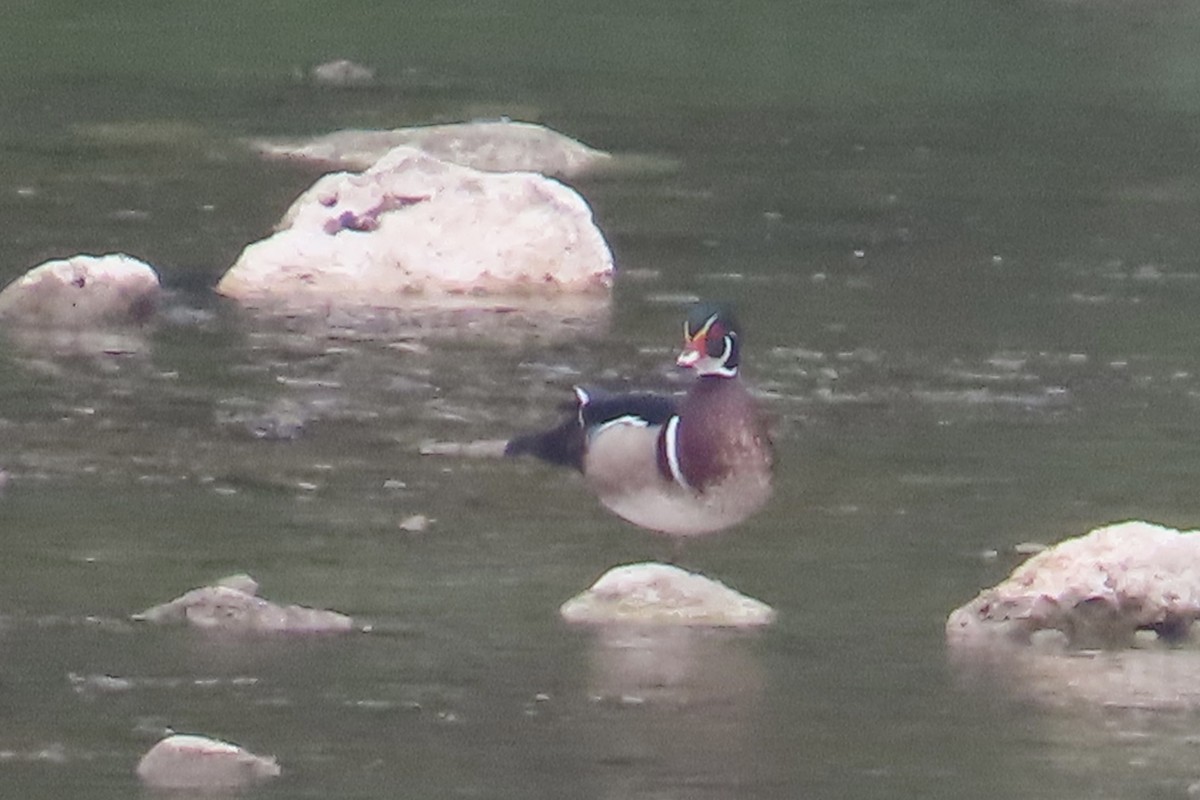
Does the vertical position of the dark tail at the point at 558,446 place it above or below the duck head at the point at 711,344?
below

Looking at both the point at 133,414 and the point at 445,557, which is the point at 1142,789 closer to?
the point at 445,557

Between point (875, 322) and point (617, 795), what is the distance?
7.24 m

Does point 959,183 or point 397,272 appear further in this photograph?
point 959,183

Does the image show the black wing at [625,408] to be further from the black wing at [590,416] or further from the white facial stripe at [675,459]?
the white facial stripe at [675,459]

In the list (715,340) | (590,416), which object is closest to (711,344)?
(715,340)

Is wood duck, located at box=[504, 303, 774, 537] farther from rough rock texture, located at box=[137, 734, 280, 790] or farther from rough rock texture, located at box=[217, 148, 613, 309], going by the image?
rough rock texture, located at box=[217, 148, 613, 309]

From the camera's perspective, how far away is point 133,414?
12.0m

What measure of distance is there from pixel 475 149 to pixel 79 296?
17.7ft

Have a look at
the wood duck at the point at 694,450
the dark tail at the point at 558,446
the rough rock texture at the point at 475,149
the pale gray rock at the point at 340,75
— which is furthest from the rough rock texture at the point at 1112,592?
the pale gray rock at the point at 340,75

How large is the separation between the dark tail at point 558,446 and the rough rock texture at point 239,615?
111cm

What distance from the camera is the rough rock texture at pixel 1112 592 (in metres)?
8.86

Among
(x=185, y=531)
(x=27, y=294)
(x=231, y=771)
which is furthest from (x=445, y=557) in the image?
(x=27, y=294)

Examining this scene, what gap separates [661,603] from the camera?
29.8ft

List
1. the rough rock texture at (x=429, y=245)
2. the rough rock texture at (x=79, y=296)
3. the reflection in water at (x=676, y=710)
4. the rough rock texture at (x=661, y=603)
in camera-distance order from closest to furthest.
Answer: the reflection in water at (x=676, y=710) → the rough rock texture at (x=661, y=603) → the rough rock texture at (x=79, y=296) → the rough rock texture at (x=429, y=245)
